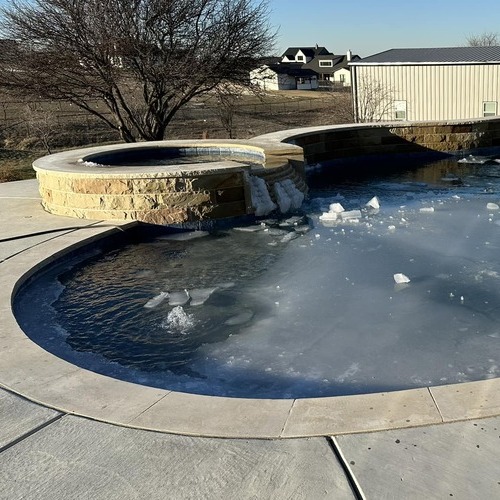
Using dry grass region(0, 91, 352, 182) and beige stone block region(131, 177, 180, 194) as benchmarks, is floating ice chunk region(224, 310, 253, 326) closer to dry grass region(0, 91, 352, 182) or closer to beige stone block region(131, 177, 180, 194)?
beige stone block region(131, 177, 180, 194)

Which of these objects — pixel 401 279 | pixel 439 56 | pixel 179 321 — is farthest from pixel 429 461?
pixel 439 56

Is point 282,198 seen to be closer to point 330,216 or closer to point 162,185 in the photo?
point 330,216

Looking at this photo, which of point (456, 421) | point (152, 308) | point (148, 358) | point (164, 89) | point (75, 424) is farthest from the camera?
point (164, 89)

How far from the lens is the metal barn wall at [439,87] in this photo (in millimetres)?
21000

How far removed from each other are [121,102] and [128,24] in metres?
2.32

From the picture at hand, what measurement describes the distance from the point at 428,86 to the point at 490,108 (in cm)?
237

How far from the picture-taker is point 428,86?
71.2 feet

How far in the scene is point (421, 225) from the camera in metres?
7.41

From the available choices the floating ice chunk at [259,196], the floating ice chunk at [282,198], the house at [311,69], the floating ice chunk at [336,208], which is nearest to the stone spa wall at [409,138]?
the floating ice chunk at [282,198]

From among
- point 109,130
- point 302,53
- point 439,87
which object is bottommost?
point 109,130

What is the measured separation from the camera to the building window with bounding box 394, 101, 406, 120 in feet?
72.8

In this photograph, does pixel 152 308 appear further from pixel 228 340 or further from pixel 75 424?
pixel 75 424

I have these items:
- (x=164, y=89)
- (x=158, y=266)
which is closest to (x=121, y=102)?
(x=164, y=89)

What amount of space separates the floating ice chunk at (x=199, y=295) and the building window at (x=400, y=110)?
18625mm
